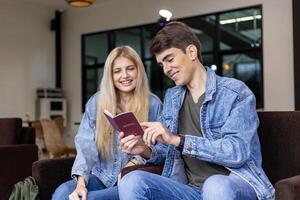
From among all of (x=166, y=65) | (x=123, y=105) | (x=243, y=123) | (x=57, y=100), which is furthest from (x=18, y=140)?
(x=57, y=100)

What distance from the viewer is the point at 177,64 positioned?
1.71 meters

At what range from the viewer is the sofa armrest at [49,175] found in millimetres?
1936

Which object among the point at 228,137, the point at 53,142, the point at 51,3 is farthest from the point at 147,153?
the point at 51,3

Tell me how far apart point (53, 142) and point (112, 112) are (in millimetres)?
4426

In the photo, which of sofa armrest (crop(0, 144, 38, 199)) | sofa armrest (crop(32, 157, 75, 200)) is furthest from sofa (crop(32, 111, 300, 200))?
sofa armrest (crop(0, 144, 38, 199))

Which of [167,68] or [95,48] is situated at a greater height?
[95,48]

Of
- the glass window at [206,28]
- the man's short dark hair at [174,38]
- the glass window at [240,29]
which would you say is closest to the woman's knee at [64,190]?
the man's short dark hair at [174,38]

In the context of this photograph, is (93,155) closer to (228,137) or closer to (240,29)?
(228,137)

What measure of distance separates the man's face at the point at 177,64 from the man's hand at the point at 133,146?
0.30 metres

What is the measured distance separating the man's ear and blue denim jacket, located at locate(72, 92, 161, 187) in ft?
1.59

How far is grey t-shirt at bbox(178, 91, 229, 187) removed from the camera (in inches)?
65.5

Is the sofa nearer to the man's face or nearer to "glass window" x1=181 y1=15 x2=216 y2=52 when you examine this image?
the man's face

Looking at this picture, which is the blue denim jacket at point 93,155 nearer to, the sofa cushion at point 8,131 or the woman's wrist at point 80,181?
the woman's wrist at point 80,181

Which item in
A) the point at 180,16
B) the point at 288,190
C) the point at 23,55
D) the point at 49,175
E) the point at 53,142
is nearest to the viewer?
the point at 288,190
